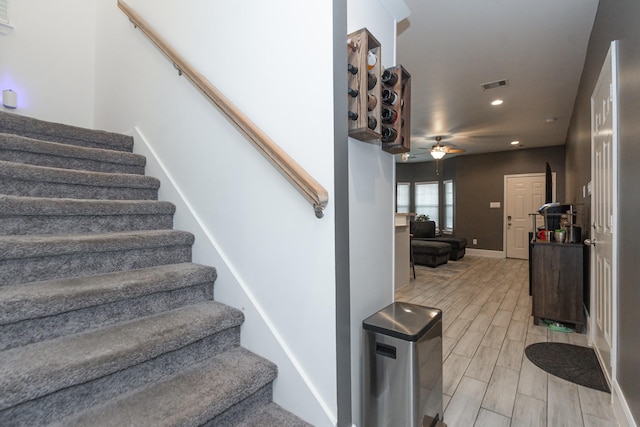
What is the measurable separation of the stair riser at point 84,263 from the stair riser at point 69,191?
23.4 inches

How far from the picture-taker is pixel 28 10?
10.5 feet

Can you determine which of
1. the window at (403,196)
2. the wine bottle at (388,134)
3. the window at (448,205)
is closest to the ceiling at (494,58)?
the wine bottle at (388,134)

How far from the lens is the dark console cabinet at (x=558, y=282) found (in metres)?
3.03

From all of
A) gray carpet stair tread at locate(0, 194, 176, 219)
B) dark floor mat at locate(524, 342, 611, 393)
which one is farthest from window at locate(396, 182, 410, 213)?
gray carpet stair tread at locate(0, 194, 176, 219)

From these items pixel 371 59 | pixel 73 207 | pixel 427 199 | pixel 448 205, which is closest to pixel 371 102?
pixel 371 59

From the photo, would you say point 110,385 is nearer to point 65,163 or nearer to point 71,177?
point 71,177

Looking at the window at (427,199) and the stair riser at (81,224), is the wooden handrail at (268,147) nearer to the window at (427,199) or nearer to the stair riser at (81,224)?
the stair riser at (81,224)

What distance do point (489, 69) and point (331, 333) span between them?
3543mm

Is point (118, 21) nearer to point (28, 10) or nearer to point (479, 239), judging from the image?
point (28, 10)

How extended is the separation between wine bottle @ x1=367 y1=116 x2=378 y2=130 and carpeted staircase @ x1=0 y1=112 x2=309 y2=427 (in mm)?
1161

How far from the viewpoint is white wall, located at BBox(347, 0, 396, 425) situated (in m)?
1.54

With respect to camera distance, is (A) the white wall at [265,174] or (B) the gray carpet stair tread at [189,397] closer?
(B) the gray carpet stair tread at [189,397]

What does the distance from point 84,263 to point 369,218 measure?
58.8 inches

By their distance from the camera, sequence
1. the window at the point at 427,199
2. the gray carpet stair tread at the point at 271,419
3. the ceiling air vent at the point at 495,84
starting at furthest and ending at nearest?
the window at the point at 427,199 < the ceiling air vent at the point at 495,84 < the gray carpet stair tread at the point at 271,419
